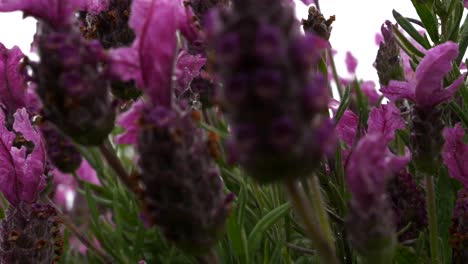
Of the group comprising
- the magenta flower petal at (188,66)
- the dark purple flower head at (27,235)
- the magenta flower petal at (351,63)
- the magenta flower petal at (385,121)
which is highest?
the magenta flower petal at (188,66)

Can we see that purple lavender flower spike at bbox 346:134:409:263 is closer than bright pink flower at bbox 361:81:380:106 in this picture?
Yes

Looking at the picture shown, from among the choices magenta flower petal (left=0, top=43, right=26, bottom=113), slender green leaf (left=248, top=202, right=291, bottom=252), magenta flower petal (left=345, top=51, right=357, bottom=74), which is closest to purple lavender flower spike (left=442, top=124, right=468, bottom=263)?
slender green leaf (left=248, top=202, right=291, bottom=252)

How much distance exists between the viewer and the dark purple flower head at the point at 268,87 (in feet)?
2.02

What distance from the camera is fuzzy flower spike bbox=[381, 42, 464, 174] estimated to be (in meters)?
1.15

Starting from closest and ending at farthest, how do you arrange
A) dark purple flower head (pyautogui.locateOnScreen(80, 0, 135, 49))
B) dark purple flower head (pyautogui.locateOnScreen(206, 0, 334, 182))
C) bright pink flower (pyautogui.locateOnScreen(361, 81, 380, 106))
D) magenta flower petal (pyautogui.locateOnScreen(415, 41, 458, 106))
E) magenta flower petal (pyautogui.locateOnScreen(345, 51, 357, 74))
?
dark purple flower head (pyautogui.locateOnScreen(206, 0, 334, 182))
magenta flower petal (pyautogui.locateOnScreen(415, 41, 458, 106))
dark purple flower head (pyautogui.locateOnScreen(80, 0, 135, 49))
bright pink flower (pyautogui.locateOnScreen(361, 81, 380, 106))
magenta flower petal (pyautogui.locateOnScreen(345, 51, 357, 74))

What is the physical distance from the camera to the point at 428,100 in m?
1.21

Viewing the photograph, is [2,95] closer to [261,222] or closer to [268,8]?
[261,222]

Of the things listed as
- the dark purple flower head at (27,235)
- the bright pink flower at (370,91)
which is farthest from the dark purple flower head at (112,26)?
the bright pink flower at (370,91)

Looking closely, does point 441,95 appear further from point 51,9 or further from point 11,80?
point 11,80

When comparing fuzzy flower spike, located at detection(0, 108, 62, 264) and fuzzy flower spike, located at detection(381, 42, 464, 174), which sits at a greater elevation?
fuzzy flower spike, located at detection(381, 42, 464, 174)

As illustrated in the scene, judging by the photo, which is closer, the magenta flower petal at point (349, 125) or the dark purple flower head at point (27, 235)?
the dark purple flower head at point (27, 235)

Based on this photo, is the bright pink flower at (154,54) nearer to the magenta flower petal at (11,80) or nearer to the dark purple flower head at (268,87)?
the dark purple flower head at (268,87)

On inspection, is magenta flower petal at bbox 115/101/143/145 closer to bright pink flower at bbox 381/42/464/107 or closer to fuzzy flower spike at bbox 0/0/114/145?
fuzzy flower spike at bbox 0/0/114/145

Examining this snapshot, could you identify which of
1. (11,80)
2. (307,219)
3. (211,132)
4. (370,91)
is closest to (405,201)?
(211,132)
